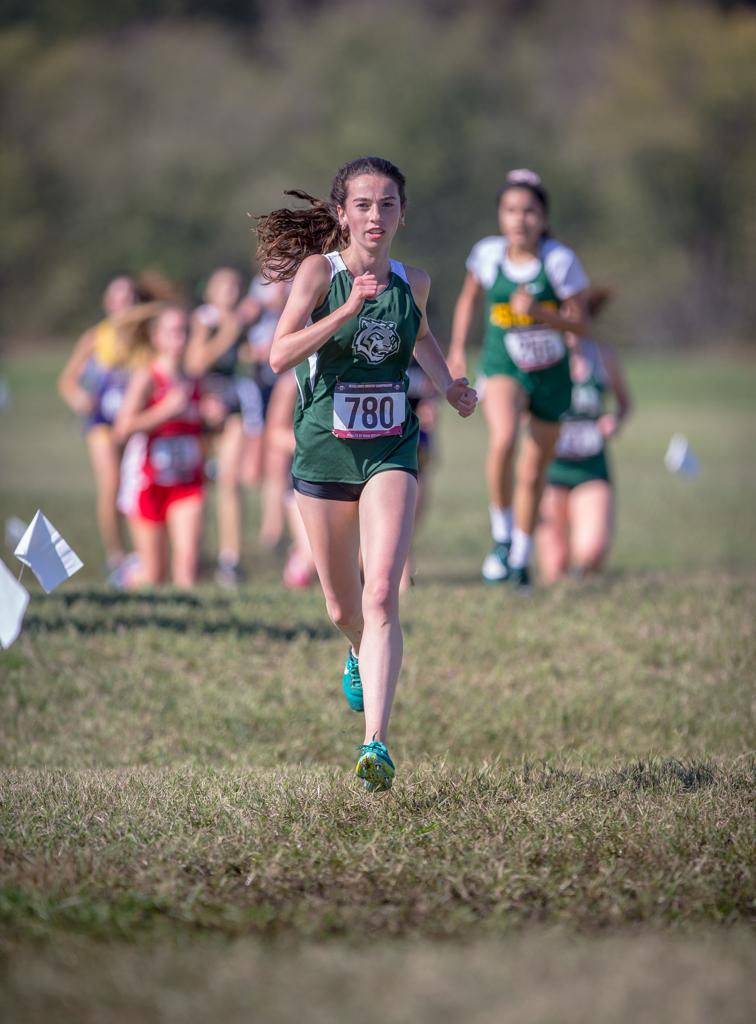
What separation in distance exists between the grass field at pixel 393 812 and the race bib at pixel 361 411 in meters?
1.38

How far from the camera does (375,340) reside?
18.6ft

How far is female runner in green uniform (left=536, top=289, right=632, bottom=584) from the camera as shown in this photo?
11.5m

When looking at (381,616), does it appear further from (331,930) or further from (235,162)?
(235,162)

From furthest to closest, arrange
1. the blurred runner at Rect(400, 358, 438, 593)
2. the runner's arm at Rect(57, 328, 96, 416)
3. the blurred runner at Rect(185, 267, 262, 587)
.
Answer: the runner's arm at Rect(57, 328, 96, 416), the blurred runner at Rect(185, 267, 262, 587), the blurred runner at Rect(400, 358, 438, 593)

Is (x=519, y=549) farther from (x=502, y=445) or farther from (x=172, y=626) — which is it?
(x=172, y=626)

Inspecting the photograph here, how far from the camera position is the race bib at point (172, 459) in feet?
36.1

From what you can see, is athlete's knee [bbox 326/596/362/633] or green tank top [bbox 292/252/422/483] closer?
green tank top [bbox 292/252/422/483]

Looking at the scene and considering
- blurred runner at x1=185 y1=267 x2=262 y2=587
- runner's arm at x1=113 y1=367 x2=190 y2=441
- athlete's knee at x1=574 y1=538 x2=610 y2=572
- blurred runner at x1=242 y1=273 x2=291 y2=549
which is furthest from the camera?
blurred runner at x1=242 y1=273 x2=291 y2=549

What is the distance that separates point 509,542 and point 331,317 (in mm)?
4368

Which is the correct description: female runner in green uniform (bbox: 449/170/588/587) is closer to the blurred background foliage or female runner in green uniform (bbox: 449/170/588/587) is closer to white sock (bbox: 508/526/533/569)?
white sock (bbox: 508/526/533/569)

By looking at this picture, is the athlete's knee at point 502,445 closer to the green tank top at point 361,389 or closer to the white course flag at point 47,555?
the green tank top at point 361,389

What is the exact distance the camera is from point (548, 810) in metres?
5.29

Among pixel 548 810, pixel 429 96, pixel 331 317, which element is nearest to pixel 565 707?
pixel 548 810

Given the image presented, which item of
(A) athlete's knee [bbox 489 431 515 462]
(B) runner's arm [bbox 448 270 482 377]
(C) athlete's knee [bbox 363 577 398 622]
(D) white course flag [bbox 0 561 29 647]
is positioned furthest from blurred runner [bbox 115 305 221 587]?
(C) athlete's knee [bbox 363 577 398 622]
